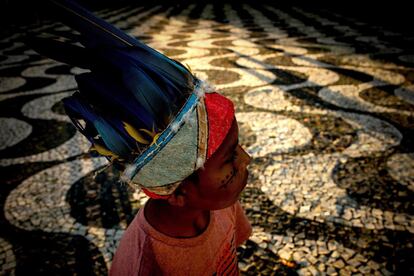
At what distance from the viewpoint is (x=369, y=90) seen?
2.60 m

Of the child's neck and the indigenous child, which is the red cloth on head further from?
the child's neck

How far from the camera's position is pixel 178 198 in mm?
714

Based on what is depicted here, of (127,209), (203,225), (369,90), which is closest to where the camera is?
(203,225)

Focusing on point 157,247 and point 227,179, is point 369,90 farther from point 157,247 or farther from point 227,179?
point 157,247

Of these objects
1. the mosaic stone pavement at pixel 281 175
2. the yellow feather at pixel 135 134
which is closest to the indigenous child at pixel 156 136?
the yellow feather at pixel 135 134

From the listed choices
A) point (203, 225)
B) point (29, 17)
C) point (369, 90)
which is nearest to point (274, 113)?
point (369, 90)

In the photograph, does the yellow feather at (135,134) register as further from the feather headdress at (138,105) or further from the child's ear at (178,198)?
the child's ear at (178,198)

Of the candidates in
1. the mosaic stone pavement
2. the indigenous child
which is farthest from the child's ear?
the mosaic stone pavement

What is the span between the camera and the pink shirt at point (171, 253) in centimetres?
69

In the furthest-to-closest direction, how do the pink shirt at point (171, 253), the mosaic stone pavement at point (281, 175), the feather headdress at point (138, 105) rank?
the mosaic stone pavement at point (281, 175) < the pink shirt at point (171, 253) < the feather headdress at point (138, 105)

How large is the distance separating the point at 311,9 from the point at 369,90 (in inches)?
269

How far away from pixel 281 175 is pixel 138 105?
118cm

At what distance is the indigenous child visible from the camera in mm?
569

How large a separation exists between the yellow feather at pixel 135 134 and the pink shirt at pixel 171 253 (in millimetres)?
246
